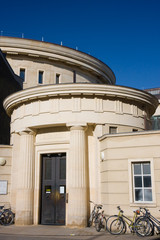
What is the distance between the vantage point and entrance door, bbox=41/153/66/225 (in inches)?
579

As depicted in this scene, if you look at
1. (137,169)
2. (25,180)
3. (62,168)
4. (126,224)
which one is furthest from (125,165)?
(25,180)

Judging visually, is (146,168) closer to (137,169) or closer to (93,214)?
(137,169)

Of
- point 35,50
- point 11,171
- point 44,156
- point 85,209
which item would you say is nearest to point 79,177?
point 85,209

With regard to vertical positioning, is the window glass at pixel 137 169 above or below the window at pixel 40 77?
below

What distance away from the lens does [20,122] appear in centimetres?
1614

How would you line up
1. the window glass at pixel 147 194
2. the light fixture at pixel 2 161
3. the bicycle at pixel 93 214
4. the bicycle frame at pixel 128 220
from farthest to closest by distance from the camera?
the light fixture at pixel 2 161 → the bicycle at pixel 93 214 → the window glass at pixel 147 194 → the bicycle frame at pixel 128 220

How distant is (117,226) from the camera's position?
39.5 ft

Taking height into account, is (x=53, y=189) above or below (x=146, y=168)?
below

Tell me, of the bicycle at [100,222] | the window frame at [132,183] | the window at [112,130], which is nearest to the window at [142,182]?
the window frame at [132,183]

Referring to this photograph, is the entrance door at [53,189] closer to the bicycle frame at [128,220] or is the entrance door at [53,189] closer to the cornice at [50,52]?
the bicycle frame at [128,220]

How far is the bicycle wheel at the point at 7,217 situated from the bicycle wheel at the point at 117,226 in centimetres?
579

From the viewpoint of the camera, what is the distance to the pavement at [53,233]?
11.0 metres

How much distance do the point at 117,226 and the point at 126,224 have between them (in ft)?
1.31

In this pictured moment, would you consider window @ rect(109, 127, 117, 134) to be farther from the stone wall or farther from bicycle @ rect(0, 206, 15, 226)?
bicycle @ rect(0, 206, 15, 226)
